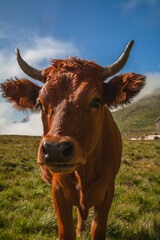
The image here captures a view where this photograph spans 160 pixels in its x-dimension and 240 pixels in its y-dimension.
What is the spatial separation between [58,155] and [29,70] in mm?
1882

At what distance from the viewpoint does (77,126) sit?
202 cm

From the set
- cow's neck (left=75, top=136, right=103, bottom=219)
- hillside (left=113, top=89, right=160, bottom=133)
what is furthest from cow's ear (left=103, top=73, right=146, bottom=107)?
hillside (left=113, top=89, right=160, bottom=133)

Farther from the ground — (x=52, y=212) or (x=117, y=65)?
(x=117, y=65)

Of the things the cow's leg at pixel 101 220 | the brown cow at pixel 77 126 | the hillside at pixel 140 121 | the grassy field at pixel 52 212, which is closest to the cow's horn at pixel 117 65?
the brown cow at pixel 77 126

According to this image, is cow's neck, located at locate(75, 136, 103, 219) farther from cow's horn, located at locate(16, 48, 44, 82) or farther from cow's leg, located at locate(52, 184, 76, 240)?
cow's horn, located at locate(16, 48, 44, 82)

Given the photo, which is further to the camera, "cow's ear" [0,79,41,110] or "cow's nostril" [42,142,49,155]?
"cow's ear" [0,79,41,110]

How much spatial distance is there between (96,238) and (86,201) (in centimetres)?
77

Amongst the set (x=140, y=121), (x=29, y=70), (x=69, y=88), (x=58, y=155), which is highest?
(x=140, y=121)

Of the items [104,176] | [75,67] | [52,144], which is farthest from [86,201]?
[75,67]

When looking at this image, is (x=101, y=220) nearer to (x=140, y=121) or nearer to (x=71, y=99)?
(x=71, y=99)

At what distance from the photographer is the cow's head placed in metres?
1.77

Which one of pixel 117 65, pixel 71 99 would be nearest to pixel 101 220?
pixel 71 99

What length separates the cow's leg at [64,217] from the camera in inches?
108

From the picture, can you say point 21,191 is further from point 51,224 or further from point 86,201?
point 86,201
